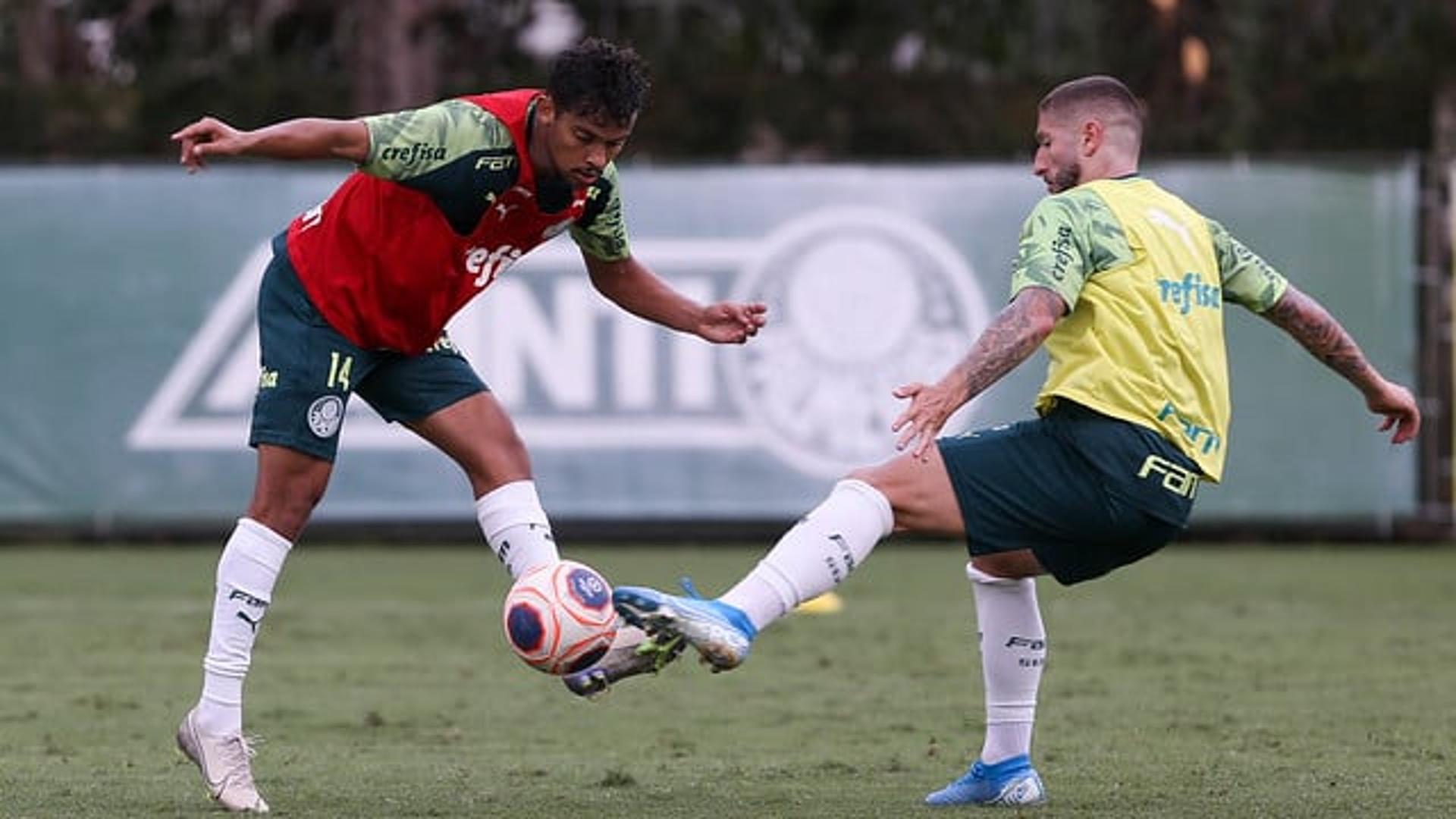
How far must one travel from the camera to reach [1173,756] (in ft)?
30.0

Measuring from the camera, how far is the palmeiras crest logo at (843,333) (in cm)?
1892

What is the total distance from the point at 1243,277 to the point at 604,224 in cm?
193

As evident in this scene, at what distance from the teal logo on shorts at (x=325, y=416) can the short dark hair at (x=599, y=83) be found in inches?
43.4

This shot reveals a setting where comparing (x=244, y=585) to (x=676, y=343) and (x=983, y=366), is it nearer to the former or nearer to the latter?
(x=983, y=366)

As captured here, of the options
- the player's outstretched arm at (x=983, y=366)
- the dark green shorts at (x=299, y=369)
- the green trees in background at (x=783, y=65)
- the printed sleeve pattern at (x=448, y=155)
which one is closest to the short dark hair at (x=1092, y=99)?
the player's outstretched arm at (x=983, y=366)

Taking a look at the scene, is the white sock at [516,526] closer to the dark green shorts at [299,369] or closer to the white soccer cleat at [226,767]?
the dark green shorts at [299,369]

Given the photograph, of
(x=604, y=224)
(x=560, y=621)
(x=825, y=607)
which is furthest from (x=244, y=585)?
(x=825, y=607)

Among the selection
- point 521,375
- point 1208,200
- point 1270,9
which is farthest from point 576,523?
point 1270,9

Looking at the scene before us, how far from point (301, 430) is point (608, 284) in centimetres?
126

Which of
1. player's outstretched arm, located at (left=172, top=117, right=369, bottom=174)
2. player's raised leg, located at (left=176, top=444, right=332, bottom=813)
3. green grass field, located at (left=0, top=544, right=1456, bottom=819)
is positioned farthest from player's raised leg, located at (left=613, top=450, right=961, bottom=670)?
player's outstretched arm, located at (left=172, top=117, right=369, bottom=174)

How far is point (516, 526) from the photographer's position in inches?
323

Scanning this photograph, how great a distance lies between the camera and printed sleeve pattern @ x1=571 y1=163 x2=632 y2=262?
8.20m

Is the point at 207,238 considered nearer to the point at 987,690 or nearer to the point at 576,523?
the point at 576,523

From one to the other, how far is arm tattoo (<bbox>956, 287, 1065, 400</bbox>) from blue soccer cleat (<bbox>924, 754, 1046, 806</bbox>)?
1.46 metres
